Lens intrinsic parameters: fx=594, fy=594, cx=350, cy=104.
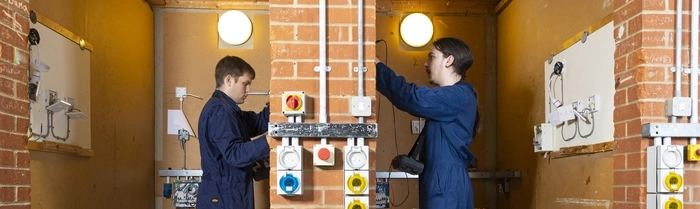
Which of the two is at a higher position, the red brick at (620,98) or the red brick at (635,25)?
the red brick at (635,25)

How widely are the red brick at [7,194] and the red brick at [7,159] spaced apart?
0.10m

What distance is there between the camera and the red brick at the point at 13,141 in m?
2.46

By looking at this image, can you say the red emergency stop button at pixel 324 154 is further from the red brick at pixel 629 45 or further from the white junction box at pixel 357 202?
the red brick at pixel 629 45

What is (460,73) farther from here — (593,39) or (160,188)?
(160,188)

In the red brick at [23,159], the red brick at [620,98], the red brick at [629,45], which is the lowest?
the red brick at [23,159]

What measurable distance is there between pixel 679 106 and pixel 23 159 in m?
2.77

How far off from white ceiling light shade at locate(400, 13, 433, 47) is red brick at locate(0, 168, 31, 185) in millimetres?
2900

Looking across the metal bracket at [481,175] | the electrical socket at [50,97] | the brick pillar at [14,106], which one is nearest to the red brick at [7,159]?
the brick pillar at [14,106]

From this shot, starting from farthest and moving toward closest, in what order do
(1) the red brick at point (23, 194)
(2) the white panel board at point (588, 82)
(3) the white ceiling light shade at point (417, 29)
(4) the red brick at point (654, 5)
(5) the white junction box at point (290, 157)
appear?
(3) the white ceiling light shade at point (417, 29) < (2) the white panel board at point (588, 82) < (1) the red brick at point (23, 194) < (4) the red brick at point (654, 5) < (5) the white junction box at point (290, 157)

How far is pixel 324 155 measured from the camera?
233cm

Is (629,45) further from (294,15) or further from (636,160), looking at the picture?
(294,15)

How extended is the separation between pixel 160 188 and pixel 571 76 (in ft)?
10.3

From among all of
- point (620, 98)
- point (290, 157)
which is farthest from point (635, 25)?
point (290, 157)

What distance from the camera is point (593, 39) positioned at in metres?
2.99
